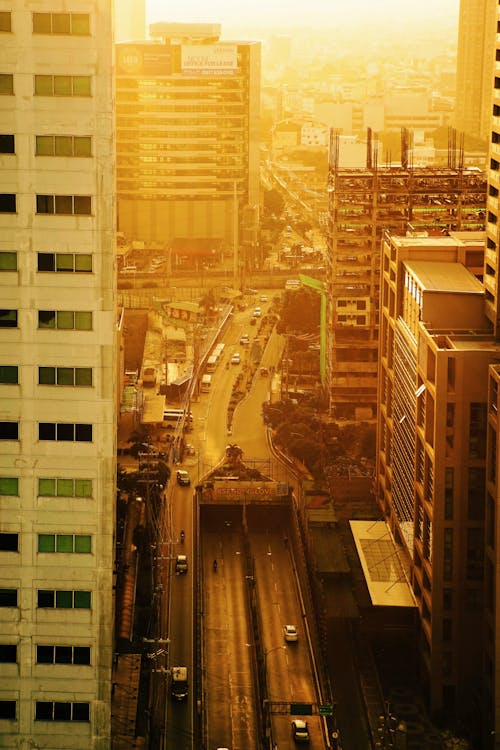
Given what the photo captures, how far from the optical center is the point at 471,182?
115ft

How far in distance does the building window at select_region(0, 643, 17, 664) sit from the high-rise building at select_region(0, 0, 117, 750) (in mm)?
17

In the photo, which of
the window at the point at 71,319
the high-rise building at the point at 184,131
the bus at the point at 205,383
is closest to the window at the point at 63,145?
the window at the point at 71,319

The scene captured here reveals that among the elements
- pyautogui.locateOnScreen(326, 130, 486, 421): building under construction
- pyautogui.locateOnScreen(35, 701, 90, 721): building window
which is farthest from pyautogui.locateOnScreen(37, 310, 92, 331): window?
pyautogui.locateOnScreen(326, 130, 486, 421): building under construction

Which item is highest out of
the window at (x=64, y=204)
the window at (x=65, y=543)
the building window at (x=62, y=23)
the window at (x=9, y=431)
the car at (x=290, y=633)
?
the building window at (x=62, y=23)

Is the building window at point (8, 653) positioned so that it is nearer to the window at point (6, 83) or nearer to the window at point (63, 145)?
the window at point (63, 145)

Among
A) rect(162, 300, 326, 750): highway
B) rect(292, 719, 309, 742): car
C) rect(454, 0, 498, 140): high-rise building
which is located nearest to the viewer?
rect(292, 719, 309, 742): car

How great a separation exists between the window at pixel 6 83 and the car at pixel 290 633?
12.8 m

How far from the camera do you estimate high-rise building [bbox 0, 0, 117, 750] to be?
12078 mm

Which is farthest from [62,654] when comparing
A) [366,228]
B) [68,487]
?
[366,228]

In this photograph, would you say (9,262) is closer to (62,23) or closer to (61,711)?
(62,23)

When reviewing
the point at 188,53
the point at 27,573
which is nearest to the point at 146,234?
the point at 188,53

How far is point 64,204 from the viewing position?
1223 centimetres

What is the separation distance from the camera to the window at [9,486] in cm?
1264

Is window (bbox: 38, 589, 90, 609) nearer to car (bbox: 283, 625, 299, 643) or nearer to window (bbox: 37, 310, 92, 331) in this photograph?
window (bbox: 37, 310, 92, 331)
